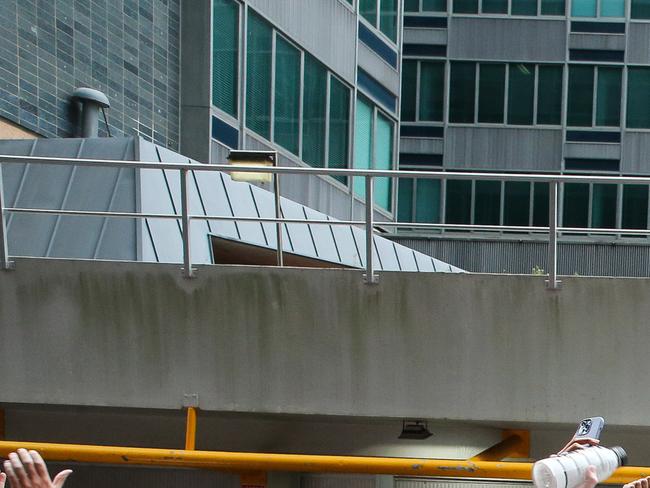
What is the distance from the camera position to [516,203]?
42562mm

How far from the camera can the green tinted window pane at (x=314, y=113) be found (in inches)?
914

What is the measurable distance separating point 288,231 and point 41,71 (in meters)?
3.55

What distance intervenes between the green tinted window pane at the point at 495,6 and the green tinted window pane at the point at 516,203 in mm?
5649

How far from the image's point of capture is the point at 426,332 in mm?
11211

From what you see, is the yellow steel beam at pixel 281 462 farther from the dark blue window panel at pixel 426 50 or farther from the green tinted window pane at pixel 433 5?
the green tinted window pane at pixel 433 5

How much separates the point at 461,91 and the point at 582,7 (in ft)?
15.3

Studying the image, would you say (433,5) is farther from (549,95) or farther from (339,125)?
(339,125)

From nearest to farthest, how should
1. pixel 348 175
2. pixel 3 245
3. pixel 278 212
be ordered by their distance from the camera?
1. pixel 348 175
2. pixel 3 245
3. pixel 278 212

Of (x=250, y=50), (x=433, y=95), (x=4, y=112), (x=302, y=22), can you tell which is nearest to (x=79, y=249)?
(x=4, y=112)

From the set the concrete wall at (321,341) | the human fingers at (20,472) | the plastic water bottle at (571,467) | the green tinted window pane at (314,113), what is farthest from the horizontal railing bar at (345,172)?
the green tinted window pane at (314,113)

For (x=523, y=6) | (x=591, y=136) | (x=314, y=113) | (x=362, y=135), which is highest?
(x=523, y=6)

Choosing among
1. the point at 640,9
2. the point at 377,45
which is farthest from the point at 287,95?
the point at 640,9

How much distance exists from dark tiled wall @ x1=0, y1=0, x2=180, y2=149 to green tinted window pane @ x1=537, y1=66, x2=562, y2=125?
83.2ft

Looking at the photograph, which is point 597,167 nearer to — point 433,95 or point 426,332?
point 433,95
